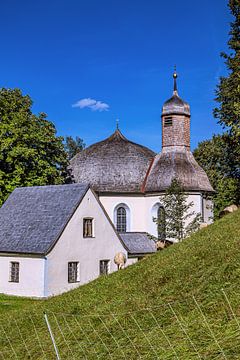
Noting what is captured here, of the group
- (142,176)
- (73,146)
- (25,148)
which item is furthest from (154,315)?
(73,146)

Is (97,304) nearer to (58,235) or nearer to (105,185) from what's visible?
(58,235)

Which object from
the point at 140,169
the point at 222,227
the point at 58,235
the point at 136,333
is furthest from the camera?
the point at 140,169

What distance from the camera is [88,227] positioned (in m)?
31.2

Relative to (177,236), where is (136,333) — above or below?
below

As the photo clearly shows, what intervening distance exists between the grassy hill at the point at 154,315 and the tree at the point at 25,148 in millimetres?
22282

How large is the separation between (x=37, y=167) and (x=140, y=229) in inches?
361

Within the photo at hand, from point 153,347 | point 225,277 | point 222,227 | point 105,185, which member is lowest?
point 153,347

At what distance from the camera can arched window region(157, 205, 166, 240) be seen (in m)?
35.1

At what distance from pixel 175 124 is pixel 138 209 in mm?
7913

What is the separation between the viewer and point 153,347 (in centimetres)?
735

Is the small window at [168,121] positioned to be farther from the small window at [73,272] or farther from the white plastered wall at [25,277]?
the white plastered wall at [25,277]

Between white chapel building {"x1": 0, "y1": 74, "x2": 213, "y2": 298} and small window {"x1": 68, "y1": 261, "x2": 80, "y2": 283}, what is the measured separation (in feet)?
0.19

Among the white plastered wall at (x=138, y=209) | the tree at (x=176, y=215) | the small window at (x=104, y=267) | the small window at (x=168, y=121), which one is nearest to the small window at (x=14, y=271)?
the small window at (x=104, y=267)

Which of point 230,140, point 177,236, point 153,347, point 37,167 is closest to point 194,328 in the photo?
point 153,347
